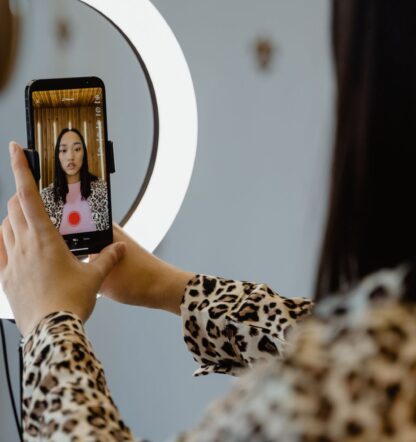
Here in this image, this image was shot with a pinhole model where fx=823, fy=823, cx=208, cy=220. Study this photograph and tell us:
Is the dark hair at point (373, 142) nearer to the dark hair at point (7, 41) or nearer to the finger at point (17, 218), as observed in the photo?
the finger at point (17, 218)

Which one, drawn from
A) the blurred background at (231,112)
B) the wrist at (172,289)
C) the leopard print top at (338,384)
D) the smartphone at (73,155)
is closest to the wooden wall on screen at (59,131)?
the smartphone at (73,155)

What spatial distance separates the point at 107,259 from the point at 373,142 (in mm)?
299

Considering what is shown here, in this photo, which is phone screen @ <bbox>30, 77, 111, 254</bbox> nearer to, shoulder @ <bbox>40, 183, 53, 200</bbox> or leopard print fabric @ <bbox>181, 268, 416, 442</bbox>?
shoulder @ <bbox>40, 183, 53, 200</bbox>

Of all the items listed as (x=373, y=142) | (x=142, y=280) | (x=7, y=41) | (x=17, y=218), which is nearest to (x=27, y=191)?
(x=17, y=218)

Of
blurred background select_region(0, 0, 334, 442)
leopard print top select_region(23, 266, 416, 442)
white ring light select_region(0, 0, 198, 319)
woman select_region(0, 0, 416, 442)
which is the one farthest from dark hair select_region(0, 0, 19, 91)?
leopard print top select_region(23, 266, 416, 442)

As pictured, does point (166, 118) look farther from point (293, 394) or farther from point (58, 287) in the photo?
point (293, 394)

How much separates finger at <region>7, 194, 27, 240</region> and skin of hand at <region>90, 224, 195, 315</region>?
0.09 metres

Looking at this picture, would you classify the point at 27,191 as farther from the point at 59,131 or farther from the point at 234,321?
the point at 234,321

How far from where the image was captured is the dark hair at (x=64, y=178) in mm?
599

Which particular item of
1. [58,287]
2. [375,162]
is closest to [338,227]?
[375,162]

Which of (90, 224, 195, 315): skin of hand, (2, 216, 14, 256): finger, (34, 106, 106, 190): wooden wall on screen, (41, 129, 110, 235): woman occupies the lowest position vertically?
(90, 224, 195, 315): skin of hand

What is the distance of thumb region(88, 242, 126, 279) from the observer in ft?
1.98

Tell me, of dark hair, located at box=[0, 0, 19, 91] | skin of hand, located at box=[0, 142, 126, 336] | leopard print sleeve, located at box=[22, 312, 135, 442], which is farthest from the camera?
dark hair, located at box=[0, 0, 19, 91]

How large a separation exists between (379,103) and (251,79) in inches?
26.8
